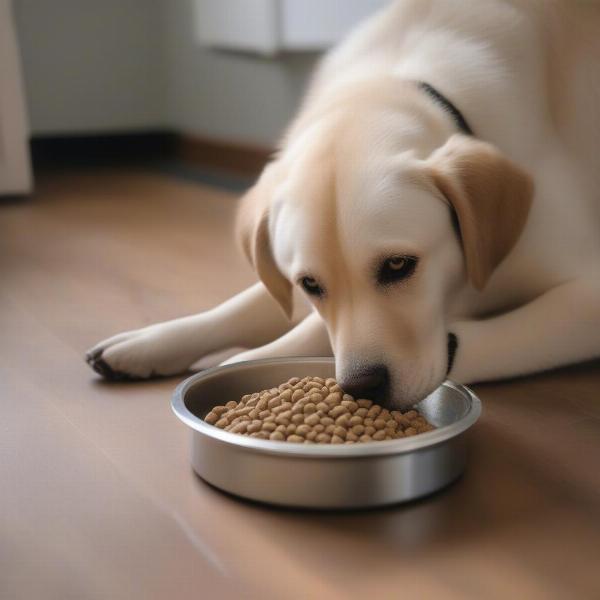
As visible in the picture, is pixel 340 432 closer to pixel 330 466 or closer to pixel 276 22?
pixel 330 466

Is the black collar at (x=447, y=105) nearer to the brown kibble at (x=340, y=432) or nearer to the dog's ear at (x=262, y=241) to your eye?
the dog's ear at (x=262, y=241)

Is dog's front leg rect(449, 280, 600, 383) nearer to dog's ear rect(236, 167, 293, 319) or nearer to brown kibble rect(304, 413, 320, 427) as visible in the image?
dog's ear rect(236, 167, 293, 319)

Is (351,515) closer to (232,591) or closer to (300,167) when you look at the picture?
A: (232,591)

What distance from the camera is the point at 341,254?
1455 mm

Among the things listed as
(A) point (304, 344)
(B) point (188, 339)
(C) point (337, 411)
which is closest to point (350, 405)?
(C) point (337, 411)

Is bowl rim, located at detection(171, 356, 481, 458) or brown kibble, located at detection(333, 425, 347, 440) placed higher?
bowl rim, located at detection(171, 356, 481, 458)

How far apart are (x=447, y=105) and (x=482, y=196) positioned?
0.86 feet

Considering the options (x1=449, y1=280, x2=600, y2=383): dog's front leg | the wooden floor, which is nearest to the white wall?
the wooden floor

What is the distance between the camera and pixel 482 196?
5.06 ft

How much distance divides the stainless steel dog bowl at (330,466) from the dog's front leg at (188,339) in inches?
18.5

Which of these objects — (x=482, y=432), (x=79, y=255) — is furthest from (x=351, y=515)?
(x=79, y=255)

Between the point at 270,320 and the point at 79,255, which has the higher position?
the point at 270,320

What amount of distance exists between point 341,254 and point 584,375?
600 mm

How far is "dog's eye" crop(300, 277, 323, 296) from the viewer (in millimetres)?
1519
